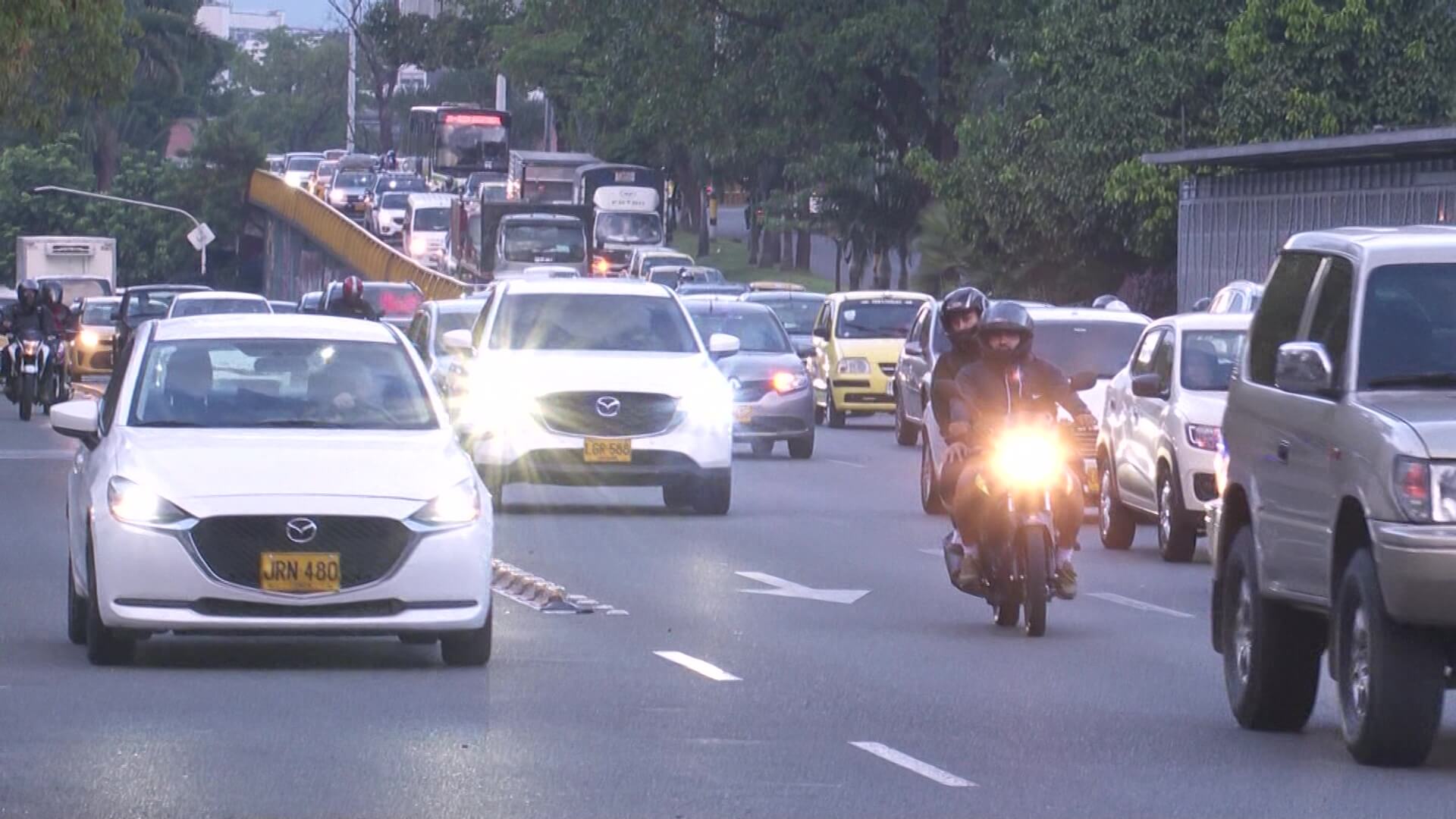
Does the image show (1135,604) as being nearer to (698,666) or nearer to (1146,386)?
(1146,386)

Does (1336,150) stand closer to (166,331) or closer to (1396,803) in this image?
(166,331)

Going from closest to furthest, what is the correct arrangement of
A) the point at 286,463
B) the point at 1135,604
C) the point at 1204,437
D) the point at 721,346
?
1. the point at 286,463
2. the point at 1135,604
3. the point at 1204,437
4. the point at 721,346

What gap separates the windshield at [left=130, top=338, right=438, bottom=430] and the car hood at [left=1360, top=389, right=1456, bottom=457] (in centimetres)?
502

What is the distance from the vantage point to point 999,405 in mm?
14820

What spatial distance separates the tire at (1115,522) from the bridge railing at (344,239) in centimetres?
2979

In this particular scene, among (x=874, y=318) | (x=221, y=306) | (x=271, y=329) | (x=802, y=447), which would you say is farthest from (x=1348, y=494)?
(x=221, y=306)

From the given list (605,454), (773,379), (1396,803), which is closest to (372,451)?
(1396,803)

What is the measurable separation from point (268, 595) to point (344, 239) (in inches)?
2529

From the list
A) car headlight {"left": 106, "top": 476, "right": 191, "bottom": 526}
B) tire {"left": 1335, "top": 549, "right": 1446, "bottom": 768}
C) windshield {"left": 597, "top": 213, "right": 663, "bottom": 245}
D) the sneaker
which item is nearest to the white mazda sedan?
car headlight {"left": 106, "top": 476, "right": 191, "bottom": 526}

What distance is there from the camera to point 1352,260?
10.5 metres

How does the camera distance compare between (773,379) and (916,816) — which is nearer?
(916,816)

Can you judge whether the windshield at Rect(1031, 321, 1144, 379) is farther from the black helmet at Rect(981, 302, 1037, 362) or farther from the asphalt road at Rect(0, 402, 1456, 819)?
the black helmet at Rect(981, 302, 1037, 362)

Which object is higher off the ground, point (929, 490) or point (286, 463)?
point (286, 463)

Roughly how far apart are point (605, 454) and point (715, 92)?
37561 mm
